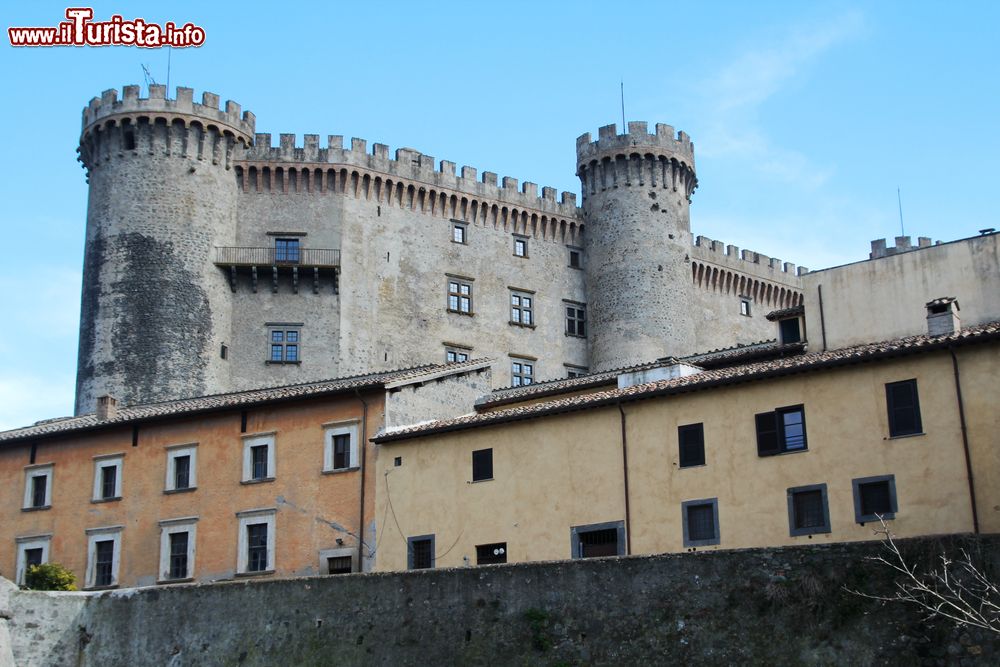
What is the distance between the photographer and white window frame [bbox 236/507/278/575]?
35969 millimetres

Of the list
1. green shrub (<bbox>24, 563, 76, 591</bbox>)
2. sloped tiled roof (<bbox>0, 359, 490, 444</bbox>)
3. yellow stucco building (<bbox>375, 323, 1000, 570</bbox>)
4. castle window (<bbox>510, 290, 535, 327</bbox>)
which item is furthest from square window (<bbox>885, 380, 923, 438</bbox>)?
castle window (<bbox>510, 290, 535, 327</bbox>)

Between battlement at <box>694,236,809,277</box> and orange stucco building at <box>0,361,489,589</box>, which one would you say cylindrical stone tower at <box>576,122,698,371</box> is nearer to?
battlement at <box>694,236,809,277</box>

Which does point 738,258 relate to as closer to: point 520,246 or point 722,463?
point 520,246

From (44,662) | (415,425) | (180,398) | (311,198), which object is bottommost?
(44,662)

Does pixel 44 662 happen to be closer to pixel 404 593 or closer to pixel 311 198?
pixel 404 593

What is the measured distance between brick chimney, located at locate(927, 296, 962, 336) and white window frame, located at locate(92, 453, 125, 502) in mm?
21940

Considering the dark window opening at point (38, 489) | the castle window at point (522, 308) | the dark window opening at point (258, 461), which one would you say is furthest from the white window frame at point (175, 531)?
the castle window at point (522, 308)

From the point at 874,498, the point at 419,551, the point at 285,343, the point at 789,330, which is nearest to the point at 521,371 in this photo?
the point at 285,343

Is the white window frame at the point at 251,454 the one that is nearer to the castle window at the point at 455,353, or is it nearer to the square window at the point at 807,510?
the square window at the point at 807,510

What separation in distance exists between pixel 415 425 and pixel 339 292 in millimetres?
21072

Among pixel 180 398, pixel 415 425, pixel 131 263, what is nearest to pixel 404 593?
pixel 415 425

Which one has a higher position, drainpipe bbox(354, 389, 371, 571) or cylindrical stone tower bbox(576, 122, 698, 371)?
cylindrical stone tower bbox(576, 122, 698, 371)

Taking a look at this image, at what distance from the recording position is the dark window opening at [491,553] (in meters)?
31.8

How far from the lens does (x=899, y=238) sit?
74.5m
